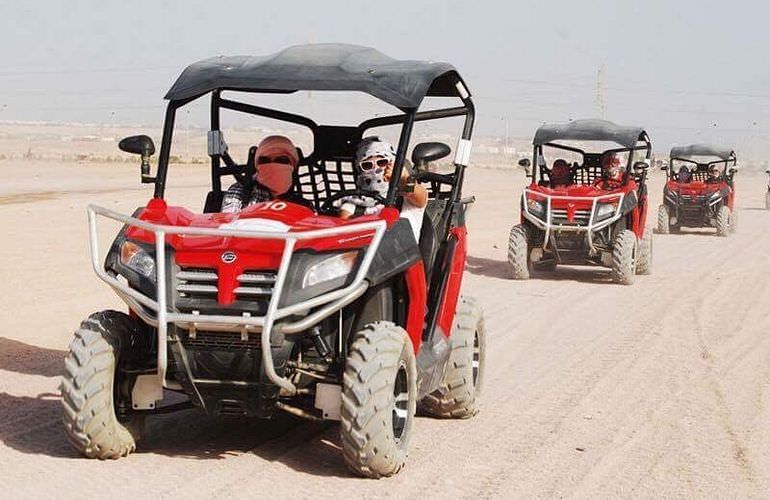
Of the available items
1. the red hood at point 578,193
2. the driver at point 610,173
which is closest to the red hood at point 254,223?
the red hood at point 578,193

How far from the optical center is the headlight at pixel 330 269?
243 inches

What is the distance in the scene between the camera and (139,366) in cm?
669

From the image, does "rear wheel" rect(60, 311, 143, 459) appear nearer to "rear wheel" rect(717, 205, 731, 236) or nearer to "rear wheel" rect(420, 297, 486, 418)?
"rear wheel" rect(420, 297, 486, 418)

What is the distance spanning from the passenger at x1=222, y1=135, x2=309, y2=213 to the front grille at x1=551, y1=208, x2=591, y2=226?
367 inches

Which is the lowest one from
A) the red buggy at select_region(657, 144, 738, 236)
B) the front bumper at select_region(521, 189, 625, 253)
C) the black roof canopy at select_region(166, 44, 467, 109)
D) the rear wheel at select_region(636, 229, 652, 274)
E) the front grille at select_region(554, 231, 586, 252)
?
the red buggy at select_region(657, 144, 738, 236)

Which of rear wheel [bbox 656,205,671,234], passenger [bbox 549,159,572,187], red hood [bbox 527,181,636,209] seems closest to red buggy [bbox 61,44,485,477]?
red hood [bbox 527,181,636,209]

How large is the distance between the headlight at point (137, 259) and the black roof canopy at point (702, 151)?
2210 cm

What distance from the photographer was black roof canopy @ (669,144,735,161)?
27.4 metres

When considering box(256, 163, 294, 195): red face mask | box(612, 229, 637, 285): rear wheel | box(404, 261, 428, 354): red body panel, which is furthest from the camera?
box(612, 229, 637, 285): rear wheel

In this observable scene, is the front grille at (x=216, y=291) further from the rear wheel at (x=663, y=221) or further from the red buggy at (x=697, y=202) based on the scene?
the rear wheel at (x=663, y=221)

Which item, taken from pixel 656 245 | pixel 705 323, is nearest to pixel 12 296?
pixel 705 323

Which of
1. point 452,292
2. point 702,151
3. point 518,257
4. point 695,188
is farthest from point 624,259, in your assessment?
point 702,151

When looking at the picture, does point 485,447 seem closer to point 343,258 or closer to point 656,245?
point 343,258

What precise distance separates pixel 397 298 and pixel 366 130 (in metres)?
1.84
